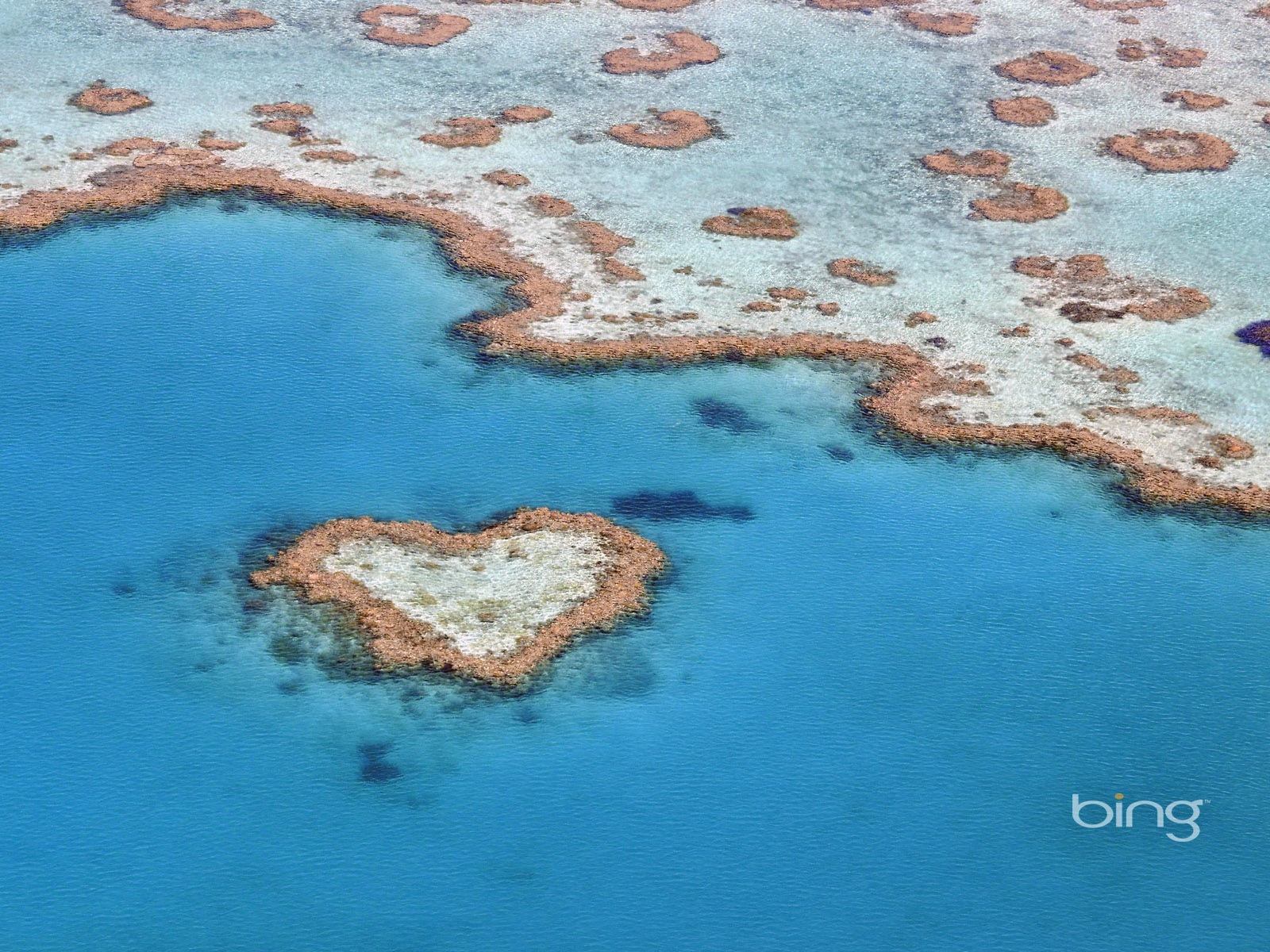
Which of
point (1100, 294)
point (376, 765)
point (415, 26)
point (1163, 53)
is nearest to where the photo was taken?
point (376, 765)

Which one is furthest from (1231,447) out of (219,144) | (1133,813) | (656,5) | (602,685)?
(656,5)

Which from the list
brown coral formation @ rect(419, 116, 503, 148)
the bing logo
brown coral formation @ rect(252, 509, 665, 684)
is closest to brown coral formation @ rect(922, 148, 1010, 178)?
brown coral formation @ rect(419, 116, 503, 148)

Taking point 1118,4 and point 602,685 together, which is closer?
point 602,685

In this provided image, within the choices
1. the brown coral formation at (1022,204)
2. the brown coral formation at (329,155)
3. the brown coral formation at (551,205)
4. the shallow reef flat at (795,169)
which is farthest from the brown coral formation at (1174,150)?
the brown coral formation at (329,155)

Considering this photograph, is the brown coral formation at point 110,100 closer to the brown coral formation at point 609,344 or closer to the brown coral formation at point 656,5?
the brown coral formation at point 609,344

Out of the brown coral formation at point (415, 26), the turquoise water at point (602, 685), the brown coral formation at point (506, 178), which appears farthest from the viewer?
the brown coral formation at point (415, 26)

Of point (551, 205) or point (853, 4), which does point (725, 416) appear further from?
point (853, 4)
